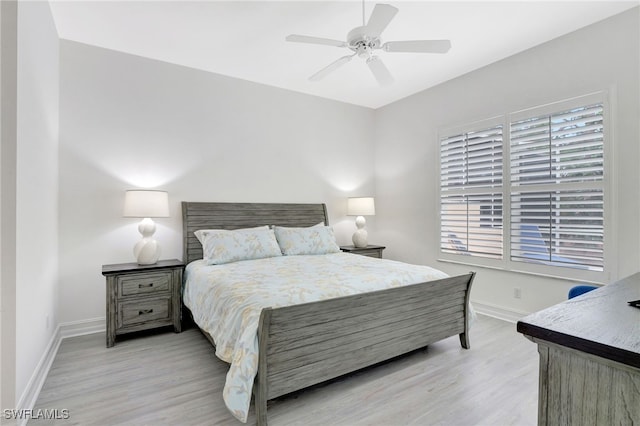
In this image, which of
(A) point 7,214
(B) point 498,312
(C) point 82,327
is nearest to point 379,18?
(A) point 7,214

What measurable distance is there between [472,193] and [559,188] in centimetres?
92

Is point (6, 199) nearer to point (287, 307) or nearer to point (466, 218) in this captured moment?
point (287, 307)

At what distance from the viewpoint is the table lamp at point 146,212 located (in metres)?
3.10

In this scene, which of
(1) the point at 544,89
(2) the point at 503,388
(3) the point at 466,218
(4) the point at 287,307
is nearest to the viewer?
(4) the point at 287,307

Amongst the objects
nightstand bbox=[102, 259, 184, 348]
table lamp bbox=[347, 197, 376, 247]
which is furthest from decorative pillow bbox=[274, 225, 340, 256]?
nightstand bbox=[102, 259, 184, 348]

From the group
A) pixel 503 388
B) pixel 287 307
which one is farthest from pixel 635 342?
pixel 503 388

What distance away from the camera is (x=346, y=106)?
5.04 meters

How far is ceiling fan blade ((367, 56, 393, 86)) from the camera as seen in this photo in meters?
2.63

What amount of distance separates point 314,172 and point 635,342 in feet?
13.8

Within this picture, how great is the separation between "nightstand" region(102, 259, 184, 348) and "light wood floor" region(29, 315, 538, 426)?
8.8 inches

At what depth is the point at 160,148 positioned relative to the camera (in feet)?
11.8

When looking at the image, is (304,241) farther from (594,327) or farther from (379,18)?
(594,327)

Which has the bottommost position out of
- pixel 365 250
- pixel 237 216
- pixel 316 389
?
pixel 316 389

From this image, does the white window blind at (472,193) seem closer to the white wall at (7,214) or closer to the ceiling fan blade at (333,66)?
the ceiling fan blade at (333,66)
